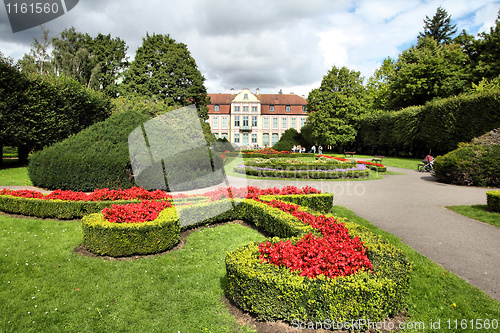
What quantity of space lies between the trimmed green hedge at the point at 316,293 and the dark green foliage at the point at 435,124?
2325 cm

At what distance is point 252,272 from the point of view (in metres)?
3.30

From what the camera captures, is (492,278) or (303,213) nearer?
(492,278)

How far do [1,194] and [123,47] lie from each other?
1389 inches

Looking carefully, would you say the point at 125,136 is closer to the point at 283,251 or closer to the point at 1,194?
the point at 1,194

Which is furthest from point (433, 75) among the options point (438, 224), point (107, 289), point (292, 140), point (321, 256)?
point (107, 289)

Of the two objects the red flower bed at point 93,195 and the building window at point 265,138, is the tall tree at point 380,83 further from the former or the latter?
the red flower bed at point 93,195

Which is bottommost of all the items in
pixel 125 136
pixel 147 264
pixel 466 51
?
pixel 147 264

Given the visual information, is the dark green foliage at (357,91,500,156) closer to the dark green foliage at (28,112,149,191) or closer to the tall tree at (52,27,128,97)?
the dark green foliage at (28,112,149,191)

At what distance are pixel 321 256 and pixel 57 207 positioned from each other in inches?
267

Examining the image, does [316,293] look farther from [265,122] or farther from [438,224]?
[265,122]

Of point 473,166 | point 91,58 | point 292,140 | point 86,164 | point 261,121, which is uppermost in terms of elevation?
point 91,58

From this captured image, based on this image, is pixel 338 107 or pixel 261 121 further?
pixel 261 121

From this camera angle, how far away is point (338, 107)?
38.4 meters

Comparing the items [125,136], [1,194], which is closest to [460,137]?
[125,136]
